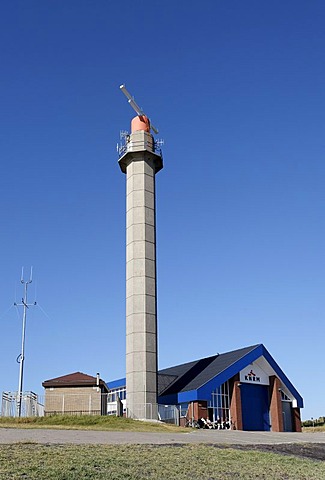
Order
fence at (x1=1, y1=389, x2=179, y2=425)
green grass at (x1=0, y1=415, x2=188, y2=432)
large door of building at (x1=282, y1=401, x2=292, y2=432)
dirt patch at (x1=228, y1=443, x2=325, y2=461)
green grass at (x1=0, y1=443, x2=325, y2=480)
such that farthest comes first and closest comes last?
1. large door of building at (x1=282, y1=401, x2=292, y2=432)
2. fence at (x1=1, y1=389, x2=179, y2=425)
3. green grass at (x1=0, y1=415, x2=188, y2=432)
4. dirt patch at (x1=228, y1=443, x2=325, y2=461)
5. green grass at (x1=0, y1=443, x2=325, y2=480)

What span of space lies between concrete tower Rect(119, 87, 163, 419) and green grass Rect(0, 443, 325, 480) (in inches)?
731

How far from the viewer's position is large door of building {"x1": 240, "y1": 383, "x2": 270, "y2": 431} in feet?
132

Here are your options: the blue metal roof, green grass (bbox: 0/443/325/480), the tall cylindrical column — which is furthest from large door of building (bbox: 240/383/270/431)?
green grass (bbox: 0/443/325/480)

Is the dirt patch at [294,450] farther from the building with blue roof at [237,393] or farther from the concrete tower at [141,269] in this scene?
the concrete tower at [141,269]

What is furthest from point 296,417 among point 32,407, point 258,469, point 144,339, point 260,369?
point 258,469

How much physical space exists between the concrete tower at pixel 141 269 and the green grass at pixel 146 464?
731 inches

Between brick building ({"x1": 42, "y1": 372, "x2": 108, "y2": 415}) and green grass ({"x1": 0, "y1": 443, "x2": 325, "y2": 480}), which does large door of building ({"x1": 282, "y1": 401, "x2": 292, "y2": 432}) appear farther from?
green grass ({"x1": 0, "y1": 443, "x2": 325, "y2": 480})

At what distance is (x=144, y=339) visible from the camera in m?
37.5

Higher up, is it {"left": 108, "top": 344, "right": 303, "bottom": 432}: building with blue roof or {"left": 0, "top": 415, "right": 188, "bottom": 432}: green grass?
{"left": 108, "top": 344, "right": 303, "bottom": 432}: building with blue roof

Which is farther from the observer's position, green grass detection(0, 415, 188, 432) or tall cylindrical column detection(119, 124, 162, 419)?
tall cylindrical column detection(119, 124, 162, 419)

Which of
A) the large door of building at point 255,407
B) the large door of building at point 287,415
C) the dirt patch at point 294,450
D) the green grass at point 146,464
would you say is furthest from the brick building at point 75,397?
the green grass at point 146,464

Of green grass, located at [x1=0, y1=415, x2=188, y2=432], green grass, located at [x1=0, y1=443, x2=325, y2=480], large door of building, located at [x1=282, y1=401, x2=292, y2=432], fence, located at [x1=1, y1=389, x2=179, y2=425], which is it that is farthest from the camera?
large door of building, located at [x1=282, y1=401, x2=292, y2=432]

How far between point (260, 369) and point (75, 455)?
28517 mm

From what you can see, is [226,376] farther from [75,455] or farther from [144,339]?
[75,455]
